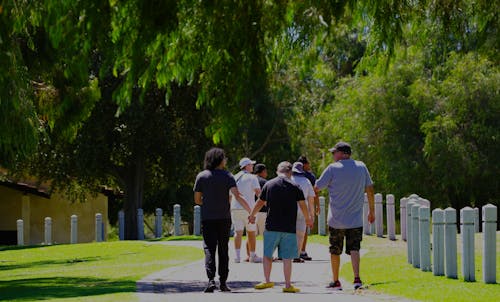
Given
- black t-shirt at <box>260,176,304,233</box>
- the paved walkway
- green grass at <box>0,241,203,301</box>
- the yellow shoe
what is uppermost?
black t-shirt at <box>260,176,304,233</box>

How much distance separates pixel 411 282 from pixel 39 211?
4116cm

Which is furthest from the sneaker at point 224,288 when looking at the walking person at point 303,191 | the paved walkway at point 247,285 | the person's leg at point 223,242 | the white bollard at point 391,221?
the white bollard at point 391,221

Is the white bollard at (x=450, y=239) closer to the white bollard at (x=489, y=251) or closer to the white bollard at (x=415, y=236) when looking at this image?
the white bollard at (x=489, y=251)

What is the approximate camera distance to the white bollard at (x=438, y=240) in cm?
1756

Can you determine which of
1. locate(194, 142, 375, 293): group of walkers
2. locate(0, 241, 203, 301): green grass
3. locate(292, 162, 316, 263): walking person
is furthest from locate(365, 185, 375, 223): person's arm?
locate(292, 162, 316, 263): walking person

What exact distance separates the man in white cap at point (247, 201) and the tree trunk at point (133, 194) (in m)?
23.8

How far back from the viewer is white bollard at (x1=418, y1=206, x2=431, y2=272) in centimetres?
1866

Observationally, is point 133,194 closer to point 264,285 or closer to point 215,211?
point 215,211

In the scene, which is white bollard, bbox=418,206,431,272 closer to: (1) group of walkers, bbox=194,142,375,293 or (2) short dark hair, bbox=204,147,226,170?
(1) group of walkers, bbox=194,142,375,293

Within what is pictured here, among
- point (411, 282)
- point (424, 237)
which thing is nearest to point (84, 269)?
point (424, 237)

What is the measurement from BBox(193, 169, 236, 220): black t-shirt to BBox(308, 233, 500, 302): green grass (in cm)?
230

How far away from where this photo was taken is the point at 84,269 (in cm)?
2450

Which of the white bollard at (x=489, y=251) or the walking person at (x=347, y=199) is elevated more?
the walking person at (x=347, y=199)

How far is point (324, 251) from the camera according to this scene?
25.1 m
